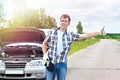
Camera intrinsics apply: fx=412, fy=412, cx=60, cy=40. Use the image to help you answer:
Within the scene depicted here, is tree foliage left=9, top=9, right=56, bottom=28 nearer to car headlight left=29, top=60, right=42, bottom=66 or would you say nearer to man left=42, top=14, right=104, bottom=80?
car headlight left=29, top=60, right=42, bottom=66

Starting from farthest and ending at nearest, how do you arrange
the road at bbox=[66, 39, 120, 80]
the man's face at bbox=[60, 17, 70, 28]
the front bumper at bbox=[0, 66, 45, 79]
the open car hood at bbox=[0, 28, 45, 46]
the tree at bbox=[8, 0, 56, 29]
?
1. the tree at bbox=[8, 0, 56, 29]
2. the road at bbox=[66, 39, 120, 80]
3. the open car hood at bbox=[0, 28, 45, 46]
4. the front bumper at bbox=[0, 66, 45, 79]
5. the man's face at bbox=[60, 17, 70, 28]

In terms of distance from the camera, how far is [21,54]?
12148 millimetres

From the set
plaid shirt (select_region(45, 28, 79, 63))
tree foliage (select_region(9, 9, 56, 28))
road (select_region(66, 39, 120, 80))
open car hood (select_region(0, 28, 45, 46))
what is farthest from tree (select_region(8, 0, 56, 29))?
plaid shirt (select_region(45, 28, 79, 63))

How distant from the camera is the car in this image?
11508 mm

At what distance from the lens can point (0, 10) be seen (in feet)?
152

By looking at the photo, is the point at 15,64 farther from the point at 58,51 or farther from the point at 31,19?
the point at 31,19

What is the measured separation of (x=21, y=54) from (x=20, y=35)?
101cm

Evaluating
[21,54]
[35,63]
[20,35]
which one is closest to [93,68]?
[20,35]

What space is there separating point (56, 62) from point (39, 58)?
5.00 m

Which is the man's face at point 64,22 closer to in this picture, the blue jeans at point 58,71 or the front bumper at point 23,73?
the blue jeans at point 58,71

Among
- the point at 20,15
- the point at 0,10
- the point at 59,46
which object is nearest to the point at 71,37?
the point at 59,46

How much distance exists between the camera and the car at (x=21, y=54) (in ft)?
37.8

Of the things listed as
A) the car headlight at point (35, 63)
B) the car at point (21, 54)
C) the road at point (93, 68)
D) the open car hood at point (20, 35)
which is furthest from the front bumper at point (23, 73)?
the road at point (93, 68)

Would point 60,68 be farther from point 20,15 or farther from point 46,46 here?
point 20,15
